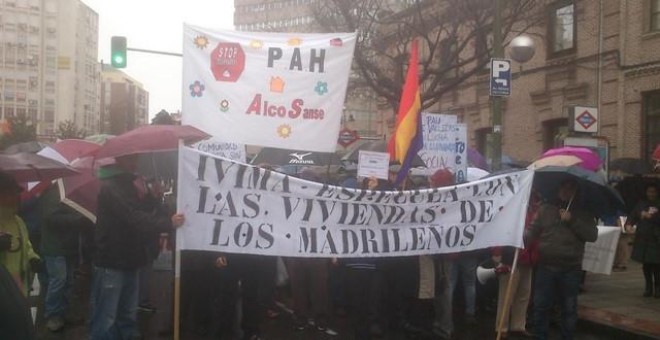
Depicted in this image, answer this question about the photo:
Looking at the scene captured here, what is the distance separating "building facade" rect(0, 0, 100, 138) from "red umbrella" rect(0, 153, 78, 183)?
325 feet

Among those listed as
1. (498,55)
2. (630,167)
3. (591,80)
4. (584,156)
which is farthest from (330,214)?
(591,80)

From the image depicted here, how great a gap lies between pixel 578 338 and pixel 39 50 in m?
110

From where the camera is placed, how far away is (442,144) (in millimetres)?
9461

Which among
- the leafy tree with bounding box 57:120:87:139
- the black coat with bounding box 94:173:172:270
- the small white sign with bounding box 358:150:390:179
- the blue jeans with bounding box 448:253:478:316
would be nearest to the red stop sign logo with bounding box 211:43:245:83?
the black coat with bounding box 94:173:172:270

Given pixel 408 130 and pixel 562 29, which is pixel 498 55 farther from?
pixel 562 29

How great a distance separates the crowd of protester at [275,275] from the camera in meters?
5.68

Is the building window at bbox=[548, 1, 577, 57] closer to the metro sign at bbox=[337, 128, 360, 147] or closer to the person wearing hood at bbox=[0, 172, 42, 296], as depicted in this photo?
the metro sign at bbox=[337, 128, 360, 147]

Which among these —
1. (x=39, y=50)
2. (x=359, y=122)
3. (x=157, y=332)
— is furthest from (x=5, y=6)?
(x=157, y=332)

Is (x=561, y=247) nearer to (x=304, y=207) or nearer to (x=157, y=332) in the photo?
(x=304, y=207)

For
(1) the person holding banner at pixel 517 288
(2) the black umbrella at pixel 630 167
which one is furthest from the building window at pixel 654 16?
(1) the person holding banner at pixel 517 288

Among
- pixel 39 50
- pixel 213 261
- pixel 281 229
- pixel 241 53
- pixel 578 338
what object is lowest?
pixel 578 338

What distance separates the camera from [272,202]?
5.81m

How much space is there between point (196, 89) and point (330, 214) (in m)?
1.80

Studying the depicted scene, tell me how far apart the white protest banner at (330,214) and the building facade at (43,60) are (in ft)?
326
